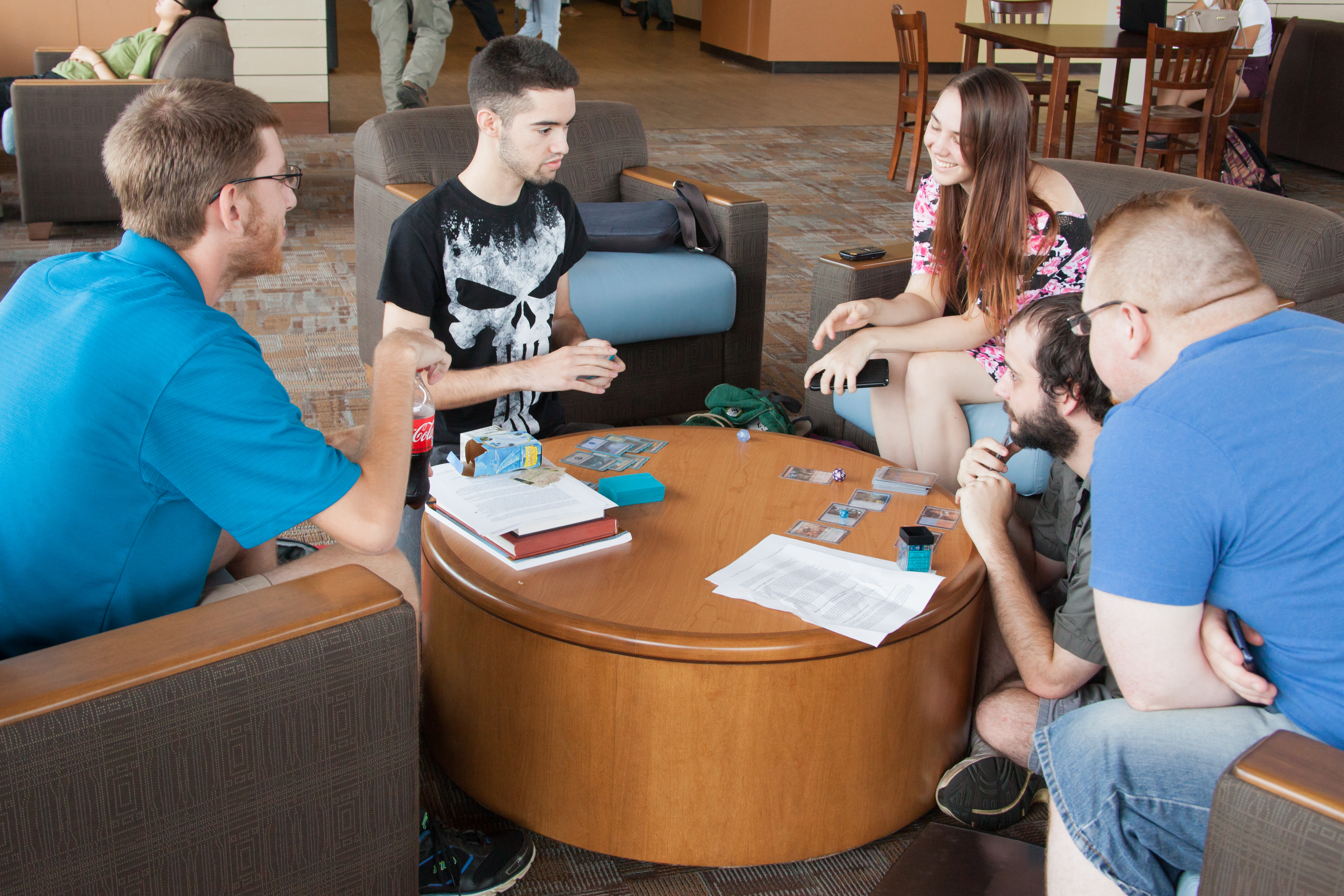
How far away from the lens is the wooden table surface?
164 centimetres

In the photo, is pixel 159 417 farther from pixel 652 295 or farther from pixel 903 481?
pixel 652 295

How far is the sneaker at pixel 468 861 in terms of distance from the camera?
171 centimetres

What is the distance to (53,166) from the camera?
523 cm

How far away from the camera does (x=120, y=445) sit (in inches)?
53.4

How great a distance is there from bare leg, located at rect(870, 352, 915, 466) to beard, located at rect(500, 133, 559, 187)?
882mm

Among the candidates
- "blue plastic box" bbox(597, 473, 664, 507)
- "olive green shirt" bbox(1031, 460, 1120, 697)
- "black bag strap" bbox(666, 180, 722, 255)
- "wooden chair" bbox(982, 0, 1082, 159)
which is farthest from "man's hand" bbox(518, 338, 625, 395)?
"wooden chair" bbox(982, 0, 1082, 159)

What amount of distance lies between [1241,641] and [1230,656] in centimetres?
3

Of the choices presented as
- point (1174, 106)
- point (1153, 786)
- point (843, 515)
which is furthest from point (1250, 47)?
point (1153, 786)

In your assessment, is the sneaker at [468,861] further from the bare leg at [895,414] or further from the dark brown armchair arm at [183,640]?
the bare leg at [895,414]

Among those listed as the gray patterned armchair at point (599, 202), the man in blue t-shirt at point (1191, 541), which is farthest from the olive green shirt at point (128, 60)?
the man in blue t-shirt at point (1191, 541)

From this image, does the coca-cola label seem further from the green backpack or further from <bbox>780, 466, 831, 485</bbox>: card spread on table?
the green backpack

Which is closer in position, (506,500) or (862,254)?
(506,500)

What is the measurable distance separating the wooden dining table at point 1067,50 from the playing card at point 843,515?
16.4 ft

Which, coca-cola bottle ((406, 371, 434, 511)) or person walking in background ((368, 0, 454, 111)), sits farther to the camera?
person walking in background ((368, 0, 454, 111))
